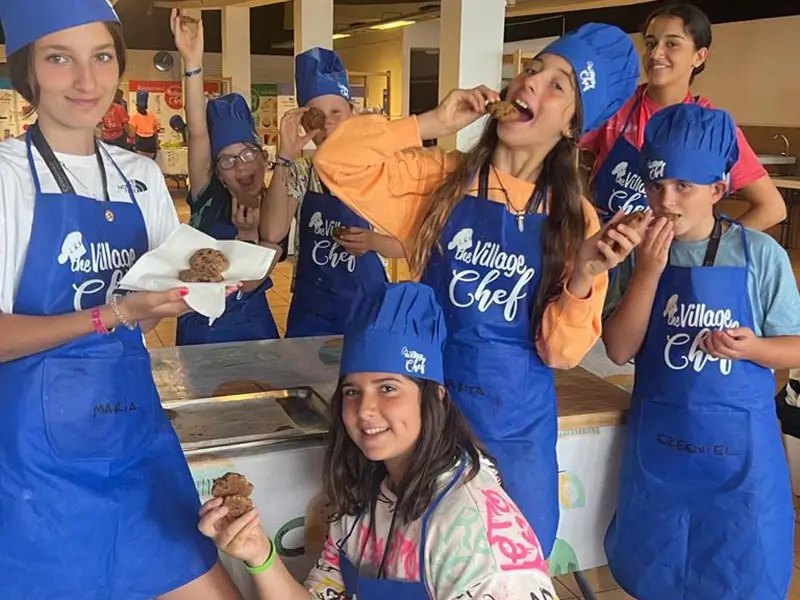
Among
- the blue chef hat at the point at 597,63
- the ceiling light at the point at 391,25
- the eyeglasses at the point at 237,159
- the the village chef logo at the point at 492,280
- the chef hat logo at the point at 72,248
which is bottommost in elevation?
the the village chef logo at the point at 492,280

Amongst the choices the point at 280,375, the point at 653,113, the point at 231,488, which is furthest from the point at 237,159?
the point at 231,488

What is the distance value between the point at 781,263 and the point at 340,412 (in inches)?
38.3

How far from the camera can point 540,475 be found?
1.60 meters

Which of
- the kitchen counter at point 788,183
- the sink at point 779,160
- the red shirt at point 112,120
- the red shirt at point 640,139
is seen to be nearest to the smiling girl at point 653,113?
the red shirt at point 640,139

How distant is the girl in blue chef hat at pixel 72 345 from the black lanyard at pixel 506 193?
2.20 ft

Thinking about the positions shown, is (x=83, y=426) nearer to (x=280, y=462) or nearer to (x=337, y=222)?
(x=280, y=462)

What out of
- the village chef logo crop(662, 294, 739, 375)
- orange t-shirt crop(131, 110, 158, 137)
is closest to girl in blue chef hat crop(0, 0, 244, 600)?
the village chef logo crop(662, 294, 739, 375)

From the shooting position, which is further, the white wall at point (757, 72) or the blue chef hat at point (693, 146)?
the white wall at point (757, 72)

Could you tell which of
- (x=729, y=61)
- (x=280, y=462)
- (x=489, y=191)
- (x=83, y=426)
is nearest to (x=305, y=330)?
(x=280, y=462)

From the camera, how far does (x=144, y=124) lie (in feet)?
37.0

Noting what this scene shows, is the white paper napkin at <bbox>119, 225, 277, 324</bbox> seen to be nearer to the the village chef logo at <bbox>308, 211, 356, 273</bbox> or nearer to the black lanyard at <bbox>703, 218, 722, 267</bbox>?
the black lanyard at <bbox>703, 218, 722, 267</bbox>

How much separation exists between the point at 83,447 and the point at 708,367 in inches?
47.9

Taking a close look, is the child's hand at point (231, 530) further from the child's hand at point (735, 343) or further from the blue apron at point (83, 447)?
the child's hand at point (735, 343)

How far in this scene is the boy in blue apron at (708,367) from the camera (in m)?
1.71
